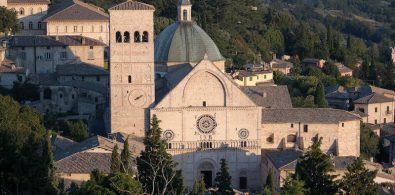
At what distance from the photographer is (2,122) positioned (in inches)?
1950

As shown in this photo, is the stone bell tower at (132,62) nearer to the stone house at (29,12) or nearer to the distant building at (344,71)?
the stone house at (29,12)

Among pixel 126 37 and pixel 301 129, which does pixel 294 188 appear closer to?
pixel 301 129

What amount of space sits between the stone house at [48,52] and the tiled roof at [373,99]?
18349 mm

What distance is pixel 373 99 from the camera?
72.6 m

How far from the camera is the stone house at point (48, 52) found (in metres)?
64.9

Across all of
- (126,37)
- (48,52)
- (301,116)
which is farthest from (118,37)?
(48,52)

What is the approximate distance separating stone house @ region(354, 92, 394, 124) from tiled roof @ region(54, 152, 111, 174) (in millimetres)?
29834

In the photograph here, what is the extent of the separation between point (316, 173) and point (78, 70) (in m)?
24.6

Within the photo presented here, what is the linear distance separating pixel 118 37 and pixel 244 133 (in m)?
7.92

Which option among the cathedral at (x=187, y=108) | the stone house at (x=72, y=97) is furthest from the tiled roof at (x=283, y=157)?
the stone house at (x=72, y=97)

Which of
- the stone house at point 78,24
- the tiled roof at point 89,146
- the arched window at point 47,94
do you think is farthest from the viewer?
the stone house at point 78,24

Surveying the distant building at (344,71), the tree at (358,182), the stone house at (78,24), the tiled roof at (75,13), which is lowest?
the tree at (358,182)

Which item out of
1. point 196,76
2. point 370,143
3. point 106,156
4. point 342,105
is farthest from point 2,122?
point 342,105

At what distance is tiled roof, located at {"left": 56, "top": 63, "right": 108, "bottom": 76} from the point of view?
202ft
